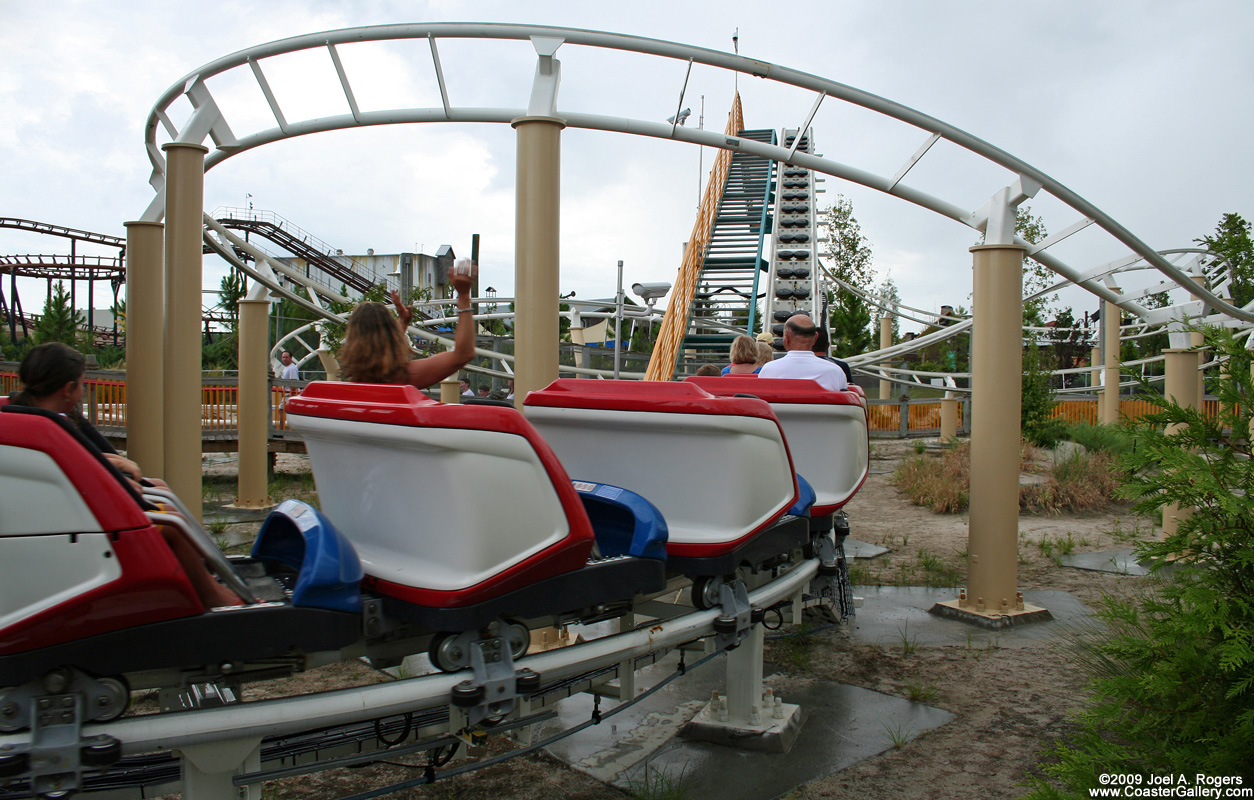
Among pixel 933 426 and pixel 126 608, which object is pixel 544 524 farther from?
pixel 933 426

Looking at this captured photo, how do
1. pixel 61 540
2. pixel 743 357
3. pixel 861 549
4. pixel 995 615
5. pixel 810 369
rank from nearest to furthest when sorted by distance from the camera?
pixel 61 540 < pixel 810 369 < pixel 995 615 < pixel 743 357 < pixel 861 549

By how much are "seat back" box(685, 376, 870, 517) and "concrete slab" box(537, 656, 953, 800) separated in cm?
93

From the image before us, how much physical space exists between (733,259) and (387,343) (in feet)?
50.2

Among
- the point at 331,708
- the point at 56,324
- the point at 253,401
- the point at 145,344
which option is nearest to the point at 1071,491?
the point at 253,401

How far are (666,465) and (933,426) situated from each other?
18.4 m

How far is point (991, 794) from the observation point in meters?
3.10

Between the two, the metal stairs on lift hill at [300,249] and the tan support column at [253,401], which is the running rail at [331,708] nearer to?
the tan support column at [253,401]

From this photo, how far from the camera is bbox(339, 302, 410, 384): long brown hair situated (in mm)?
2949

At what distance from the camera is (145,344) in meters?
5.15

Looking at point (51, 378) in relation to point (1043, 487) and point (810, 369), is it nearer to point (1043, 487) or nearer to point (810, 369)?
point (810, 369)

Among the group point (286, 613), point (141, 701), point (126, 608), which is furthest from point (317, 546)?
point (141, 701)

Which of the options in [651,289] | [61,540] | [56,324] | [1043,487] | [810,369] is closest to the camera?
[61,540]

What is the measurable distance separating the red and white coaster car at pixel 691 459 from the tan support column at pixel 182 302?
9.54 feet

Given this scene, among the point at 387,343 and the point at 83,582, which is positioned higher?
the point at 387,343
